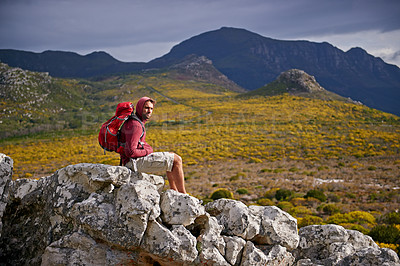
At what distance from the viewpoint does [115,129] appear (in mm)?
5418

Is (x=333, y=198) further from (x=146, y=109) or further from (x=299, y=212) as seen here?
(x=146, y=109)

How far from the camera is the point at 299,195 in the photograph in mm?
17781

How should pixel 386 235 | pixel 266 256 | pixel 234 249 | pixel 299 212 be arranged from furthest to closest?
pixel 299 212
pixel 386 235
pixel 266 256
pixel 234 249

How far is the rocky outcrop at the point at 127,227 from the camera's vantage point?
14.6ft

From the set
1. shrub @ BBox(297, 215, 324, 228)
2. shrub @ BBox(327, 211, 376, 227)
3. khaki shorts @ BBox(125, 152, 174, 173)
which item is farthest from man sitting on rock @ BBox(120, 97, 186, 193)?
shrub @ BBox(327, 211, 376, 227)

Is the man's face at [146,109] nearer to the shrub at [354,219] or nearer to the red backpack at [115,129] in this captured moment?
the red backpack at [115,129]

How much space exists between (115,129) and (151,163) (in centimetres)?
99

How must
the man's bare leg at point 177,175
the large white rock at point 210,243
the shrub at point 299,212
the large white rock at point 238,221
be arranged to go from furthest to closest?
the shrub at point 299,212
the man's bare leg at point 177,175
the large white rock at point 238,221
the large white rock at point 210,243

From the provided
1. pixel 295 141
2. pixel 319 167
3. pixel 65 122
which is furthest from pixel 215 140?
pixel 65 122

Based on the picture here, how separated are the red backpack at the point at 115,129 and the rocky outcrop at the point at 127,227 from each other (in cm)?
54

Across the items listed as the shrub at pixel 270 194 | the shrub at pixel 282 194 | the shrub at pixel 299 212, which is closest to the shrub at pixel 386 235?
the shrub at pixel 299 212

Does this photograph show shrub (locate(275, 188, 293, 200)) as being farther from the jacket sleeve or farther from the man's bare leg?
the jacket sleeve

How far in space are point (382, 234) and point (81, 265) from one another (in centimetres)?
1057

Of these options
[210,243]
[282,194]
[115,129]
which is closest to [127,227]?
[210,243]
